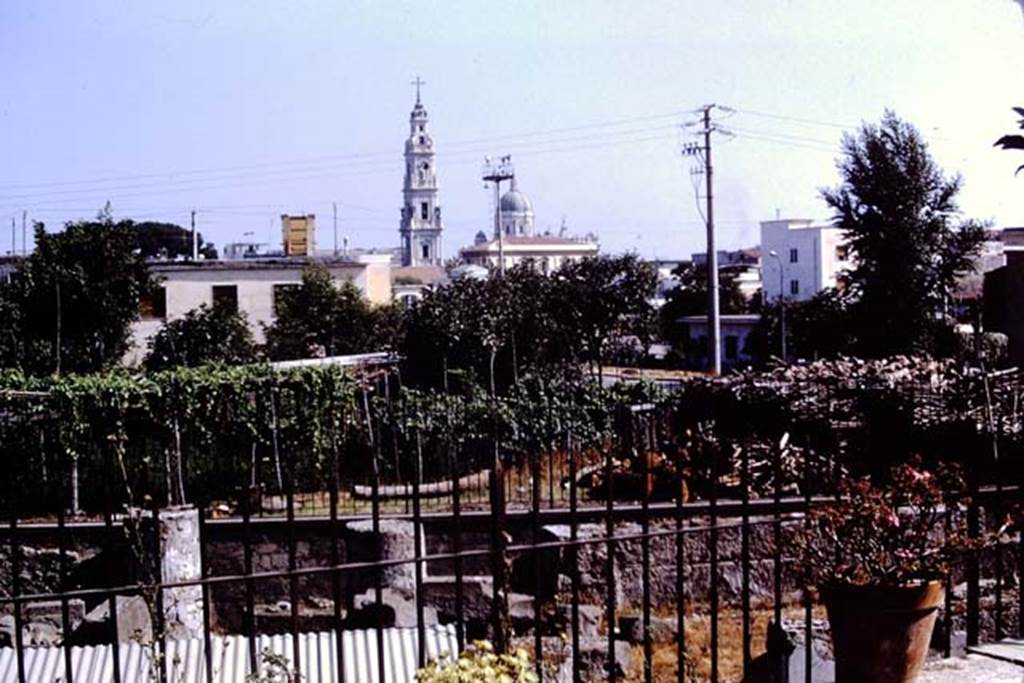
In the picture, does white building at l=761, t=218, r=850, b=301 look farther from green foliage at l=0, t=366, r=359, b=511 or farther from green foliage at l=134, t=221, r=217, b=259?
green foliage at l=0, t=366, r=359, b=511

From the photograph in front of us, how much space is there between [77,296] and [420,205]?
297 feet

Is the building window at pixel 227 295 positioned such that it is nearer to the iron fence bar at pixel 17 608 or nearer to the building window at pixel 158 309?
the building window at pixel 158 309

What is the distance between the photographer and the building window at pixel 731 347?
45.9 metres

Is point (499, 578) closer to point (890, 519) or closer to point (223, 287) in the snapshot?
point (890, 519)

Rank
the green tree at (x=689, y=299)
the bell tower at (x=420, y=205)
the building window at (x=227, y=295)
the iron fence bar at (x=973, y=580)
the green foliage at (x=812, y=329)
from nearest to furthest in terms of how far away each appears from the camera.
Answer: the iron fence bar at (x=973, y=580) < the green foliage at (x=812, y=329) < the building window at (x=227, y=295) < the green tree at (x=689, y=299) < the bell tower at (x=420, y=205)

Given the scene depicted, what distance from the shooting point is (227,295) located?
1389 inches

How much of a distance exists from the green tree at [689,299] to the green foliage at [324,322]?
1299 cm

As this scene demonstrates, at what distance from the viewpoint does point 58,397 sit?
16281 millimetres

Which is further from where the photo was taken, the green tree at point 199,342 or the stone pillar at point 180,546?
the green tree at point 199,342

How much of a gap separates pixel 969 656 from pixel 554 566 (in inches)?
184

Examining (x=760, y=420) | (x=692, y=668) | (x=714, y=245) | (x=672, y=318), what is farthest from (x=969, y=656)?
(x=672, y=318)

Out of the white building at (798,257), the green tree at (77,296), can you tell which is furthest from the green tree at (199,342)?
the white building at (798,257)

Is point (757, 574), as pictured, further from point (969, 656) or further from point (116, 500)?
point (116, 500)

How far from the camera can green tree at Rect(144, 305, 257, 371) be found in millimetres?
27391
